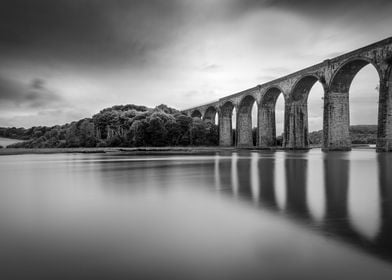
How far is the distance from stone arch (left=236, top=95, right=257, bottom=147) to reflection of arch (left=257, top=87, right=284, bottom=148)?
607 centimetres

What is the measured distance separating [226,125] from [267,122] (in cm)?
1431

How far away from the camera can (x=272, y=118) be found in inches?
1639

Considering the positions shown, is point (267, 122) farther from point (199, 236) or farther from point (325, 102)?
point (199, 236)

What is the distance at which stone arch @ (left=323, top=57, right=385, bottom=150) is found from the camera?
2870 cm

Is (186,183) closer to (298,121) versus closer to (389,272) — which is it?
(389,272)

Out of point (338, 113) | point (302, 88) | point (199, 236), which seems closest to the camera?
point (199, 236)

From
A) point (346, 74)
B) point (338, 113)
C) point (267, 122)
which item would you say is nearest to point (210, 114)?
point (267, 122)

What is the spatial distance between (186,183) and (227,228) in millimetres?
4291

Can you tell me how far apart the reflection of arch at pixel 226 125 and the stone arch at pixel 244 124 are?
529 cm

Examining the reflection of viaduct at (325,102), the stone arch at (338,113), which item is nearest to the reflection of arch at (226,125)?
the reflection of viaduct at (325,102)

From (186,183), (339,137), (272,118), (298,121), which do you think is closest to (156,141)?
(272,118)

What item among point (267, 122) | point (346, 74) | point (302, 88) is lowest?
point (267, 122)

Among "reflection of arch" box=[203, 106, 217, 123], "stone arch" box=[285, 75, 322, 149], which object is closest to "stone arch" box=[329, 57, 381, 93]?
"stone arch" box=[285, 75, 322, 149]

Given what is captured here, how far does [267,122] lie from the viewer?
4138cm
